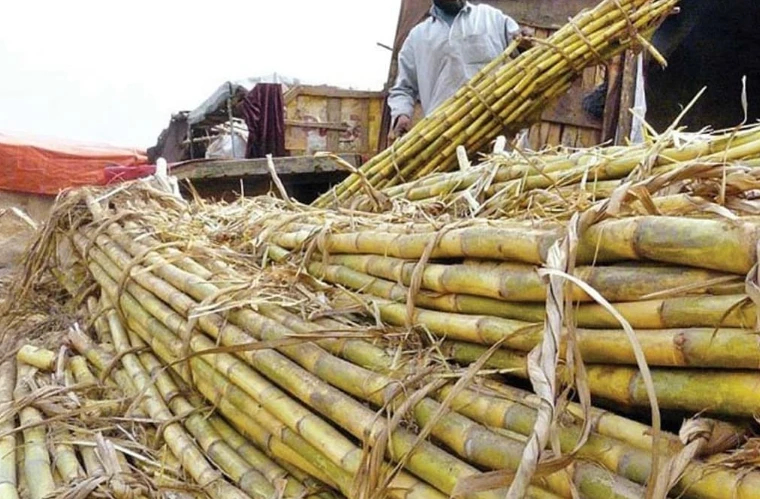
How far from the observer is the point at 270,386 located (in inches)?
51.6

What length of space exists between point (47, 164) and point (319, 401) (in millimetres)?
8506

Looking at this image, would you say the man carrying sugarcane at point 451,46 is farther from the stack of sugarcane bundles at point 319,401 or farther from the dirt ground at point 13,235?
the stack of sugarcane bundles at point 319,401

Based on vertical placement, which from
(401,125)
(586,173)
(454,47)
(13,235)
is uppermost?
(454,47)

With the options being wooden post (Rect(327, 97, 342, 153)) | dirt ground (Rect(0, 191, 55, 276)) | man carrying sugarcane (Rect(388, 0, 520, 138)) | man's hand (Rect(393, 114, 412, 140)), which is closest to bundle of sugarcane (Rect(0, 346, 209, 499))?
dirt ground (Rect(0, 191, 55, 276))

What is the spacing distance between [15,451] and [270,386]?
667 mm

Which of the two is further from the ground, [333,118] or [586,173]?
[333,118]

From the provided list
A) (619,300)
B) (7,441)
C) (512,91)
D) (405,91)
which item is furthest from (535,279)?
(405,91)

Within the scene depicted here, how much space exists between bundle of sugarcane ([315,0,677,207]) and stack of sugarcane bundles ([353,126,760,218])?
91 cm

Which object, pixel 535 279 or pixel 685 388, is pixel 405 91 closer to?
pixel 535 279

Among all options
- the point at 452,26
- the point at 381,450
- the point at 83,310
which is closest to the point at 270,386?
the point at 381,450

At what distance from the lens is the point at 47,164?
345 inches

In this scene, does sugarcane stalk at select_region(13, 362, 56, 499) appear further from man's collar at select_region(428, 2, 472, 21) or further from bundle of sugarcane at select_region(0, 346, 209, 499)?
man's collar at select_region(428, 2, 472, 21)

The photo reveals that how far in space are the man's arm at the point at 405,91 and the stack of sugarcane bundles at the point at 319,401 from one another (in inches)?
95.0

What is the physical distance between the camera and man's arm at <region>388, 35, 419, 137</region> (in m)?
4.47
